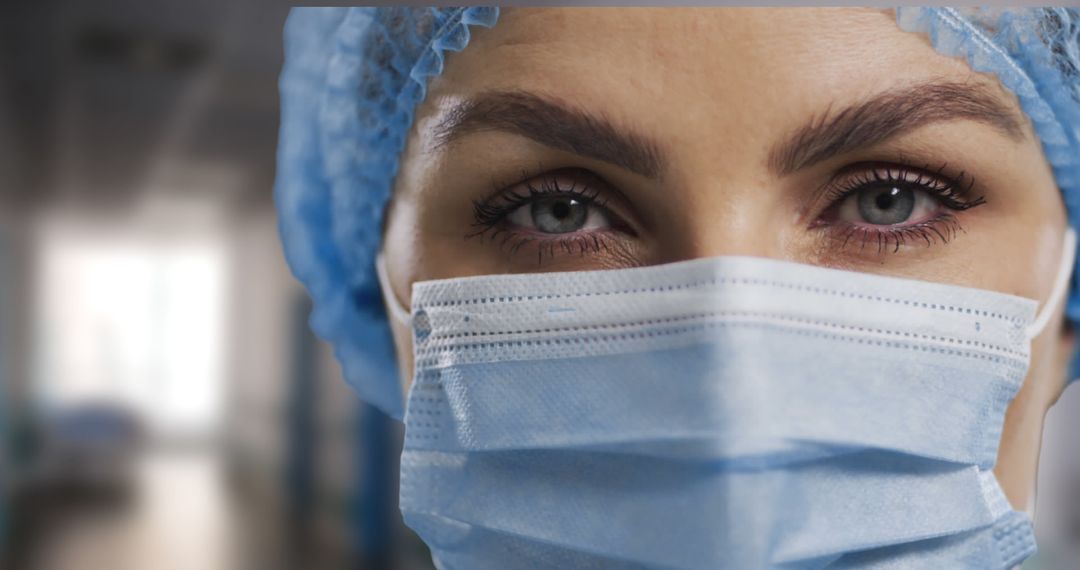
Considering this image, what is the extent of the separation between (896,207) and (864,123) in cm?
10

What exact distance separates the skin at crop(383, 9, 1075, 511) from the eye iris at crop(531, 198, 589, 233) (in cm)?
3

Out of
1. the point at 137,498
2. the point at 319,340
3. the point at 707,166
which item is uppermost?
the point at 707,166

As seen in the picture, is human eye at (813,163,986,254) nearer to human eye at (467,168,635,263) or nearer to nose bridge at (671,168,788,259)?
nose bridge at (671,168,788,259)

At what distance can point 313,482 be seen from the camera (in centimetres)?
126

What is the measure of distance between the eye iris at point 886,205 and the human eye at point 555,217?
0.70 ft

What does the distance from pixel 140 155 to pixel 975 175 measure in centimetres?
102

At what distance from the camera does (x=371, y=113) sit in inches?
37.8

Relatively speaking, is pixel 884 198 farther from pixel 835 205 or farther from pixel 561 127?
pixel 561 127

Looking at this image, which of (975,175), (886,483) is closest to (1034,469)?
(886,483)

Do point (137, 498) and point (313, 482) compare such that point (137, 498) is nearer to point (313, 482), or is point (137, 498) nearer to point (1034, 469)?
point (313, 482)

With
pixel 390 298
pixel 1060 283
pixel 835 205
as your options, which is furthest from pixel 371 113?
pixel 1060 283

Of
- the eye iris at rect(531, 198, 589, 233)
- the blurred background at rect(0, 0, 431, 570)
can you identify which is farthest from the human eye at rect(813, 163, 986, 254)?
the blurred background at rect(0, 0, 431, 570)

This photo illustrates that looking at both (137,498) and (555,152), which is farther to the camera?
(137,498)

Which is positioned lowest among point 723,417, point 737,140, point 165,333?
point 723,417
